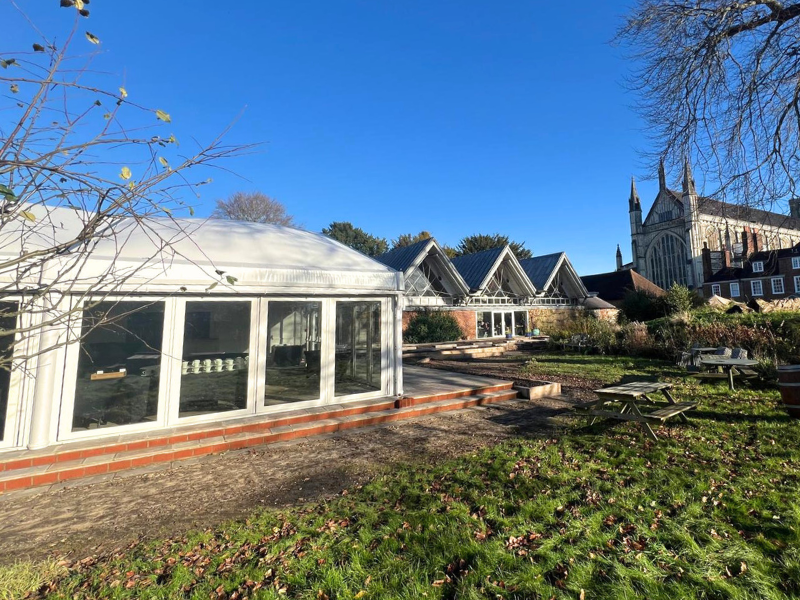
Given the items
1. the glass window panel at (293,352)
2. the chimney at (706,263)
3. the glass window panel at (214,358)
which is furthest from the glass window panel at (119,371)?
the chimney at (706,263)

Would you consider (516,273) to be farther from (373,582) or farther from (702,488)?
(373,582)

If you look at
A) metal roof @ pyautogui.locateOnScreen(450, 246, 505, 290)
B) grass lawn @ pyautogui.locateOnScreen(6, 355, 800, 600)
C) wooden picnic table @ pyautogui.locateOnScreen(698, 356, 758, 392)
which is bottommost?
grass lawn @ pyautogui.locateOnScreen(6, 355, 800, 600)

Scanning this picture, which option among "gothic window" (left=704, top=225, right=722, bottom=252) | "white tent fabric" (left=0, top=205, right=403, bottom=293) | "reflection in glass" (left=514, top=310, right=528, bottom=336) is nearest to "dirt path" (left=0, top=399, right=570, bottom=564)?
"white tent fabric" (left=0, top=205, right=403, bottom=293)

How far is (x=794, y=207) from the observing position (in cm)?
744

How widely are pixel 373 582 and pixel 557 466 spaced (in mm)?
2856

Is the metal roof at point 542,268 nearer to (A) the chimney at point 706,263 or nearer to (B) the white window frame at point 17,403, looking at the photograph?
(B) the white window frame at point 17,403

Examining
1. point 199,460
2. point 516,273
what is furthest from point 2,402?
point 516,273

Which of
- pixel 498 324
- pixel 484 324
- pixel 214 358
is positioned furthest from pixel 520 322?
pixel 214 358

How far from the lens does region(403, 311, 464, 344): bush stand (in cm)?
2177

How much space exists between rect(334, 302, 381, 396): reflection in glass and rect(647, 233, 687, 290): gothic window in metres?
68.4

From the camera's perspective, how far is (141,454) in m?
→ 5.13

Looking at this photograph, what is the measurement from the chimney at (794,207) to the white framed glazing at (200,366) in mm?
10363

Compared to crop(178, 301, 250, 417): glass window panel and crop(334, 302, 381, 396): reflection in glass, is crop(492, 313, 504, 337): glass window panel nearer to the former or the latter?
crop(334, 302, 381, 396): reflection in glass

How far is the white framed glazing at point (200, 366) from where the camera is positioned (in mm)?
5953
